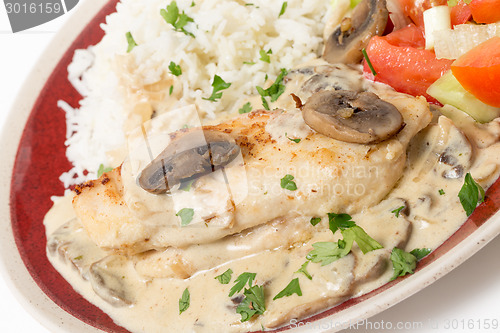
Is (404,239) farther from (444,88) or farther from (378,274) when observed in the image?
(444,88)

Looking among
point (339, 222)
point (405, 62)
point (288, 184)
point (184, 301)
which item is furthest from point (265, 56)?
point (184, 301)

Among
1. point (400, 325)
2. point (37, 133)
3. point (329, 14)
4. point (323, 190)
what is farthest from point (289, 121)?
point (37, 133)

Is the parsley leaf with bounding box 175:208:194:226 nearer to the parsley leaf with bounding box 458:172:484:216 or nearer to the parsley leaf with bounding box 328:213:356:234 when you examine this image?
the parsley leaf with bounding box 328:213:356:234

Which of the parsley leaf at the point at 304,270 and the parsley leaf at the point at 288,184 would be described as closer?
the parsley leaf at the point at 304,270

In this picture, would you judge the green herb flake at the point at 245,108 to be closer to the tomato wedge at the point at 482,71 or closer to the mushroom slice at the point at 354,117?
the mushroom slice at the point at 354,117

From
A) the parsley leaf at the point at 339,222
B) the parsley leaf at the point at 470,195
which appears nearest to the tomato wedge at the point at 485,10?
the parsley leaf at the point at 470,195

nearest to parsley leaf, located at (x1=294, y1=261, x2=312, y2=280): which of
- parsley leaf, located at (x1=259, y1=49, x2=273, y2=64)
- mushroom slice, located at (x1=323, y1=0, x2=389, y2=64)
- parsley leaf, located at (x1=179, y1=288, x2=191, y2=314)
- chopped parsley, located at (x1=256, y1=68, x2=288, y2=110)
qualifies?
parsley leaf, located at (x1=179, y1=288, x2=191, y2=314)

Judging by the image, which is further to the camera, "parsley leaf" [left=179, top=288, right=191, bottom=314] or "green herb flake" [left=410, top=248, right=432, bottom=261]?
"parsley leaf" [left=179, top=288, right=191, bottom=314]
